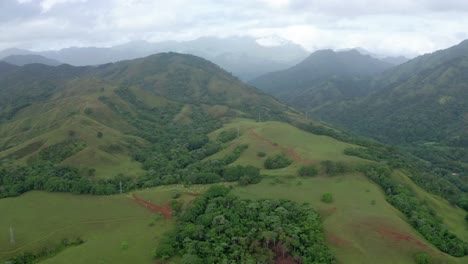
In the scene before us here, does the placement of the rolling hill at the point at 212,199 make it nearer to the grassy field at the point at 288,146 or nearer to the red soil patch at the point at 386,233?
the red soil patch at the point at 386,233

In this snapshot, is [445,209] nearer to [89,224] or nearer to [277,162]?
[277,162]

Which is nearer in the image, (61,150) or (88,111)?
(61,150)

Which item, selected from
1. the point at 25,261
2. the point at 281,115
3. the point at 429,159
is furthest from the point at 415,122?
the point at 25,261

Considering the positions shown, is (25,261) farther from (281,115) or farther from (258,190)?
(281,115)

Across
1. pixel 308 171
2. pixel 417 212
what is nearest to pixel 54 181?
pixel 308 171

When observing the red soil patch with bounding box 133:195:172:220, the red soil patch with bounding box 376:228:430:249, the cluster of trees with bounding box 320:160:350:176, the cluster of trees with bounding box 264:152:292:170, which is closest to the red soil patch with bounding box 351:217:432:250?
the red soil patch with bounding box 376:228:430:249

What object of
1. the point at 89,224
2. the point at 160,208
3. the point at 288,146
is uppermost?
the point at 288,146

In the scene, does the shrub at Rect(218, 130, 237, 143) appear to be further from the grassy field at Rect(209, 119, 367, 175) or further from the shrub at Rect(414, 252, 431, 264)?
the shrub at Rect(414, 252, 431, 264)

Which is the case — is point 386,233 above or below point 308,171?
below
